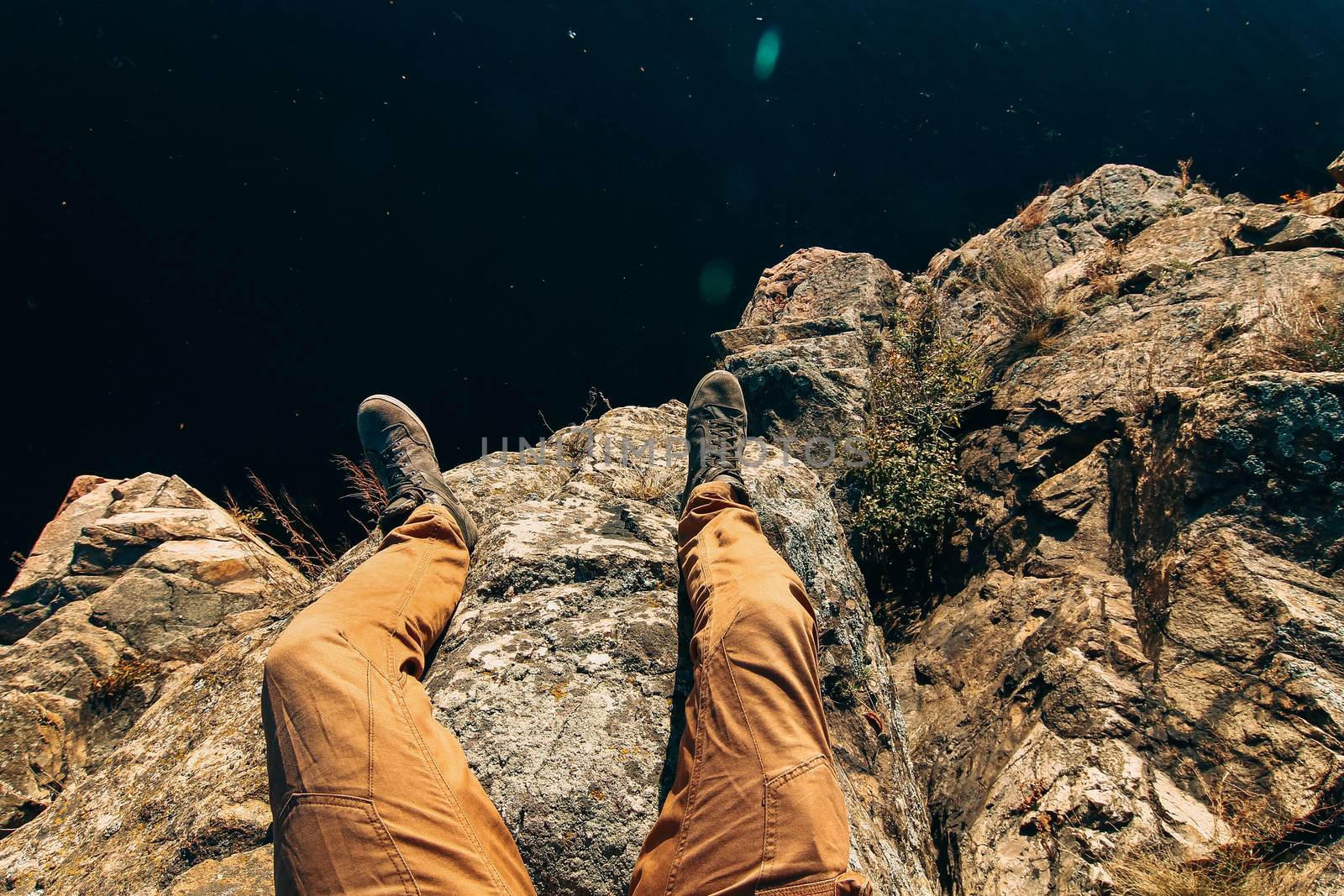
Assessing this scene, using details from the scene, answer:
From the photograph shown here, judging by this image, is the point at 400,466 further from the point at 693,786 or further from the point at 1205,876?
the point at 1205,876

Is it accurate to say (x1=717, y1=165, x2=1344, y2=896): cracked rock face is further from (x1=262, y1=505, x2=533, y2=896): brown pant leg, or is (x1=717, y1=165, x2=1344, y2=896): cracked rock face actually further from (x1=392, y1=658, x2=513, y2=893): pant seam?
(x1=262, y1=505, x2=533, y2=896): brown pant leg

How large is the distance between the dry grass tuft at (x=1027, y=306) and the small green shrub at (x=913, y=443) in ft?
1.09

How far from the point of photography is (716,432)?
3162mm

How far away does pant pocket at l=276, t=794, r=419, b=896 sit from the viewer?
136 centimetres

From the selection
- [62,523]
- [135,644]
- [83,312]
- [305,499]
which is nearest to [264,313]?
[83,312]

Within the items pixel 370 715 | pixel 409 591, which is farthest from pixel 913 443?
pixel 370 715

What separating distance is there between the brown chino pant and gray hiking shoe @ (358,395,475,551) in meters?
0.77

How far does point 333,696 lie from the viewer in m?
1.56

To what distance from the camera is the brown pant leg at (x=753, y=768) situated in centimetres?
140

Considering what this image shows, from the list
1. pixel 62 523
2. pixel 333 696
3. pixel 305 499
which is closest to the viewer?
pixel 333 696

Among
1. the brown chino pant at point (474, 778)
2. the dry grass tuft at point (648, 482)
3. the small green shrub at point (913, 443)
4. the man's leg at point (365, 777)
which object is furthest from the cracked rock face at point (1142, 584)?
the man's leg at point (365, 777)

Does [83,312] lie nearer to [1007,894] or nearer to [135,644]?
[135,644]

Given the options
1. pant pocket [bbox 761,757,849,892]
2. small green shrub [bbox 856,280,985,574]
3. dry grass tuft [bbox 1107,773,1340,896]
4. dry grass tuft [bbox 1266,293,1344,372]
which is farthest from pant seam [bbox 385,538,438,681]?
dry grass tuft [bbox 1266,293,1344,372]

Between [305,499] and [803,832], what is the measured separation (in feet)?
31.6
